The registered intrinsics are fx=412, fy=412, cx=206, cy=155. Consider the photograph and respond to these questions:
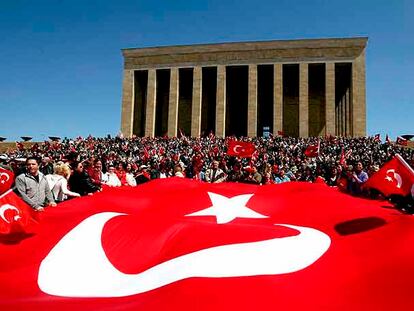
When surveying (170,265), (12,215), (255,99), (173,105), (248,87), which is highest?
(248,87)

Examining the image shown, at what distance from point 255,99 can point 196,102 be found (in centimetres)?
699

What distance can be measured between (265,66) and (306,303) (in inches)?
1830

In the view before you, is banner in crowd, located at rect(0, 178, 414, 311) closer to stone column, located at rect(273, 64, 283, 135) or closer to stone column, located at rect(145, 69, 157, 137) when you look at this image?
stone column, located at rect(273, 64, 283, 135)

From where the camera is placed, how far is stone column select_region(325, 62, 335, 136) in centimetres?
4600

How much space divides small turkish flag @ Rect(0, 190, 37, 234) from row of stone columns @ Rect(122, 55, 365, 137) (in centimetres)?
4286

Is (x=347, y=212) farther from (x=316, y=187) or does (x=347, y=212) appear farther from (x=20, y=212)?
(x=20, y=212)

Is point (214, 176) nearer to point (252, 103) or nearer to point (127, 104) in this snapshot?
point (252, 103)

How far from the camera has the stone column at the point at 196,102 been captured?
48.7m

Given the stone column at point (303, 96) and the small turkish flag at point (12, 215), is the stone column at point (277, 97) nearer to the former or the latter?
the stone column at point (303, 96)

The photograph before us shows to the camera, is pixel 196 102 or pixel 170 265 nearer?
pixel 170 265

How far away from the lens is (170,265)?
382 cm

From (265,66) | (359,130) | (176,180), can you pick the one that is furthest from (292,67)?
(176,180)

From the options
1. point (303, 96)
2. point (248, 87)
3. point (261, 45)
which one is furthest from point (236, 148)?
point (248, 87)

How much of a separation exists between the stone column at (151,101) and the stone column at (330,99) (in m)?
20.2
